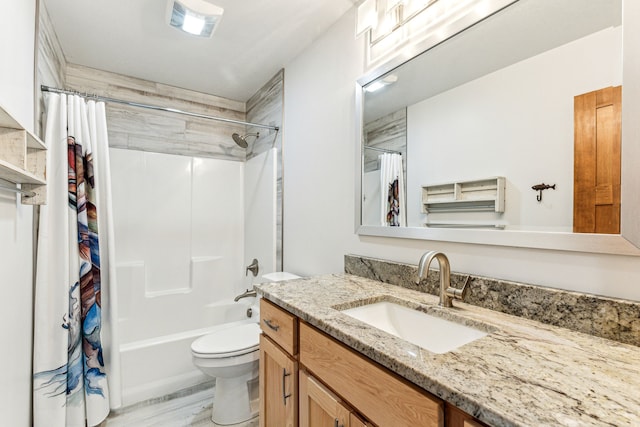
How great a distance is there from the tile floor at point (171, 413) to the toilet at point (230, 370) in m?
0.08

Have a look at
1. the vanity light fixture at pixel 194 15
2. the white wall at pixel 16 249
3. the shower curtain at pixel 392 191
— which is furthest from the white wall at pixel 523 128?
the white wall at pixel 16 249

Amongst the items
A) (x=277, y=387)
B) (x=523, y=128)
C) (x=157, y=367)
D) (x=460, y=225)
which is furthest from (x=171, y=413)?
(x=523, y=128)

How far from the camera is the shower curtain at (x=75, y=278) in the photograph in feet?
5.20

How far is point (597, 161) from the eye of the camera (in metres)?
0.82

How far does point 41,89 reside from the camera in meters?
1.68

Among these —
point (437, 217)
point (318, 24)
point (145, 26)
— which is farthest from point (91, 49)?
point (437, 217)

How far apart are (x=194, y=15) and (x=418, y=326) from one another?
1.85 metres

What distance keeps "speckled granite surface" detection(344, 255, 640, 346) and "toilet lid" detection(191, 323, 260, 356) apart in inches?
46.1

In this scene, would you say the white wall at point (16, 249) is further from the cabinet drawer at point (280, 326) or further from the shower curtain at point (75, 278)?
the cabinet drawer at point (280, 326)

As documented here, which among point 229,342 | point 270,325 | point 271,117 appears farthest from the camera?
point 271,117

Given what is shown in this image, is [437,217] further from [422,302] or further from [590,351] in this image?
[590,351]

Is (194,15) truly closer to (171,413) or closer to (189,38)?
(189,38)

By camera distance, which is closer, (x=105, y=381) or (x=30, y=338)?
(x=30, y=338)

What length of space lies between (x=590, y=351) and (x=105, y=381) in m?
2.33
